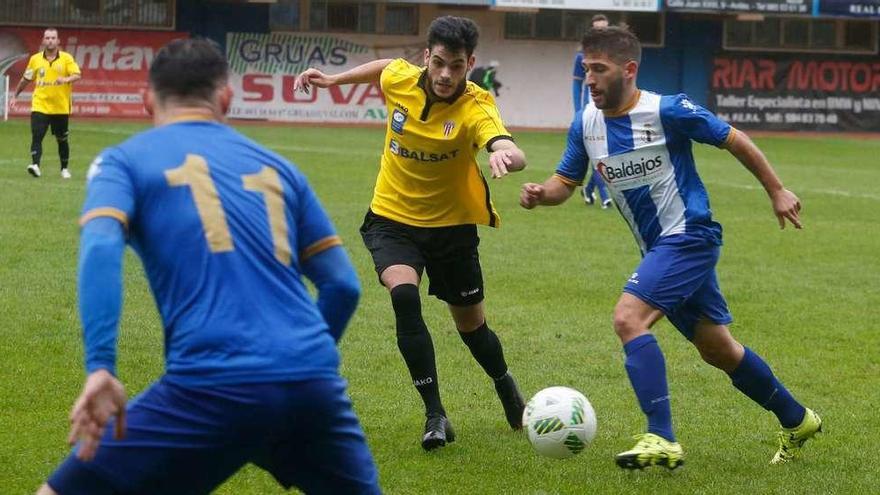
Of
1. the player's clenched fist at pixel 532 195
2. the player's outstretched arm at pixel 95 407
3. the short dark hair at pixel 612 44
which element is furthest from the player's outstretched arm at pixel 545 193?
the player's outstretched arm at pixel 95 407

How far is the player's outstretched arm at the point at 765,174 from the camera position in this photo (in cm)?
606

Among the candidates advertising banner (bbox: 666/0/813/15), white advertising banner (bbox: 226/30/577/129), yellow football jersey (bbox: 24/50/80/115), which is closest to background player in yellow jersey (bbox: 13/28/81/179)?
yellow football jersey (bbox: 24/50/80/115)

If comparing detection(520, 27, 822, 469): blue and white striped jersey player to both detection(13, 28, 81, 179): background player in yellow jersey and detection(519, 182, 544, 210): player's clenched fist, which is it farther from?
detection(13, 28, 81, 179): background player in yellow jersey

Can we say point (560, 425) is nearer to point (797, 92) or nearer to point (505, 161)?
point (505, 161)

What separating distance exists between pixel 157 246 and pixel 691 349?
6247 millimetres

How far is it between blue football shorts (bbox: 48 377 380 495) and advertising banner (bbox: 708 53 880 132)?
37883mm

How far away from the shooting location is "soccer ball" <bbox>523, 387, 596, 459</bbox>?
585cm

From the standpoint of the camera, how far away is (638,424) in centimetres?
714

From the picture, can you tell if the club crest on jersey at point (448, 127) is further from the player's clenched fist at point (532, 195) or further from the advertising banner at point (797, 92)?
the advertising banner at point (797, 92)

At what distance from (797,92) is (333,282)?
127ft

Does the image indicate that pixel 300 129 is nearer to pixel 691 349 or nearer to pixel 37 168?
pixel 37 168

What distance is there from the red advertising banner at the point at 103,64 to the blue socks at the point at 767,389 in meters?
30.8

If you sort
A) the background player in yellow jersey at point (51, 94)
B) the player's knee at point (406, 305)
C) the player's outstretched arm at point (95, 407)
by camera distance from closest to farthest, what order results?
the player's outstretched arm at point (95, 407)
the player's knee at point (406, 305)
the background player in yellow jersey at point (51, 94)

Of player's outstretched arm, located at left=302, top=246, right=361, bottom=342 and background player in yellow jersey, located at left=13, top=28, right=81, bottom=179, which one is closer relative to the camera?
player's outstretched arm, located at left=302, top=246, right=361, bottom=342
